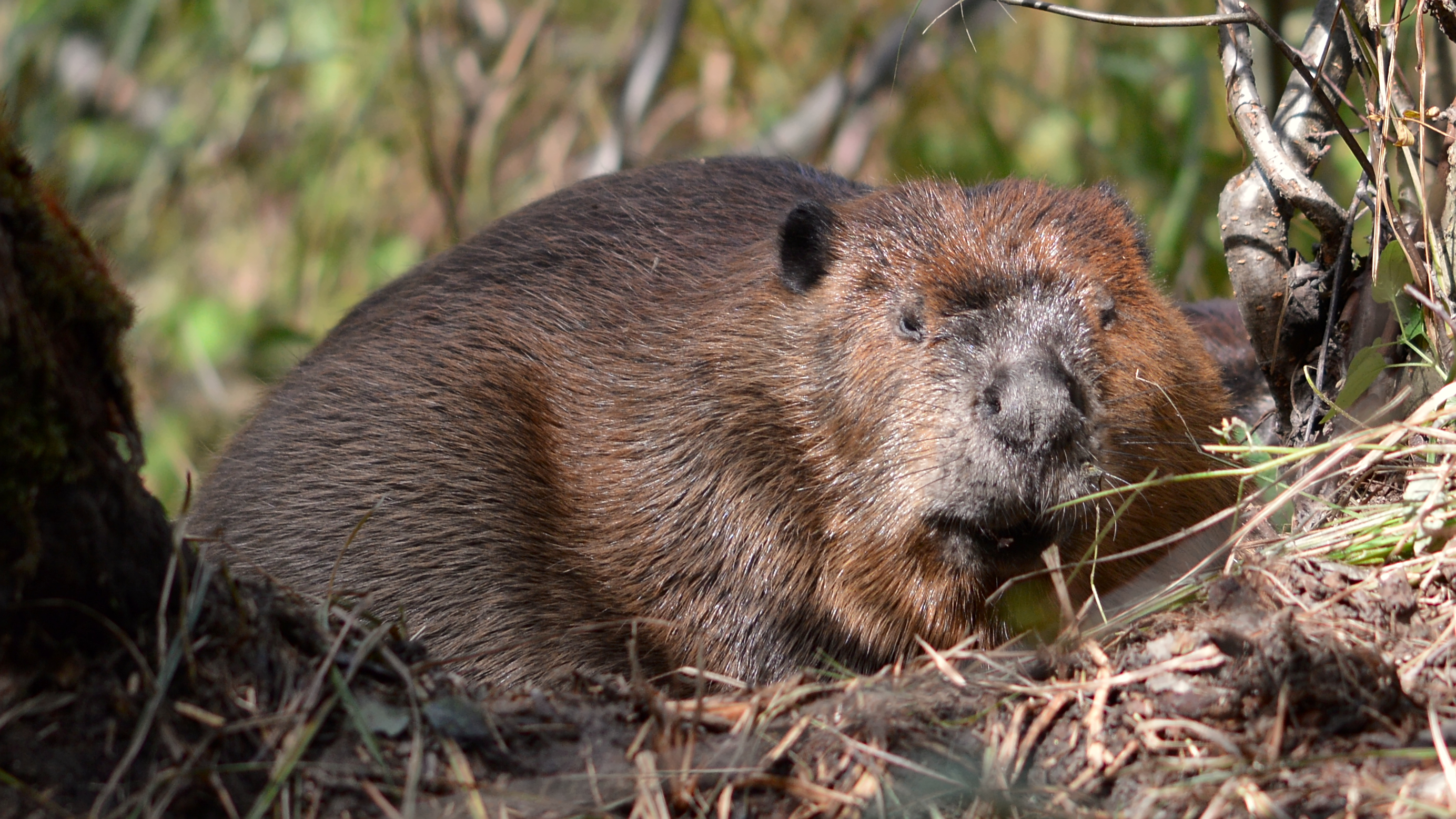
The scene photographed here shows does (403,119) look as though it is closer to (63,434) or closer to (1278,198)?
A: (1278,198)

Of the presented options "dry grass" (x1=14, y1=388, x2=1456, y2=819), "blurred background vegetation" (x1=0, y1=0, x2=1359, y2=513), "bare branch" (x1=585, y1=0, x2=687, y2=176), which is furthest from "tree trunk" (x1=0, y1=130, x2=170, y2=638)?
"bare branch" (x1=585, y1=0, x2=687, y2=176)

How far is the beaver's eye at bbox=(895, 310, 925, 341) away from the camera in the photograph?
3.07 meters

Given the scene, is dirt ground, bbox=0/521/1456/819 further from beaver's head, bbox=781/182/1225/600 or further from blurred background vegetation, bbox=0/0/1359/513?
blurred background vegetation, bbox=0/0/1359/513

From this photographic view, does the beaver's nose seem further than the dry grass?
Yes

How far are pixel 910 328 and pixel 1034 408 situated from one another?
50cm

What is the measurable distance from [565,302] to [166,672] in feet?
6.85

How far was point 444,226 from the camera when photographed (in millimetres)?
8258

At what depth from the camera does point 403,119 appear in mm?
7660

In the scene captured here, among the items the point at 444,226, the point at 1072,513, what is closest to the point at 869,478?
the point at 1072,513

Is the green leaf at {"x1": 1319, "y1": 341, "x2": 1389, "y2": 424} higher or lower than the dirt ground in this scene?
higher

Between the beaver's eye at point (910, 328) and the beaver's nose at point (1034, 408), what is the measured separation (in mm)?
316

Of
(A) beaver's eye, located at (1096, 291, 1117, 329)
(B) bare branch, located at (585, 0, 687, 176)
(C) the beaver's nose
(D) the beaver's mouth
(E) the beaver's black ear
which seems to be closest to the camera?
(C) the beaver's nose

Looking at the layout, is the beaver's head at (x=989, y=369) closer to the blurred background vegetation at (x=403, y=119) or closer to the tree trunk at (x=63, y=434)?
the tree trunk at (x=63, y=434)

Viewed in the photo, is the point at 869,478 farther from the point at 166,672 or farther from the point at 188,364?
the point at 188,364
